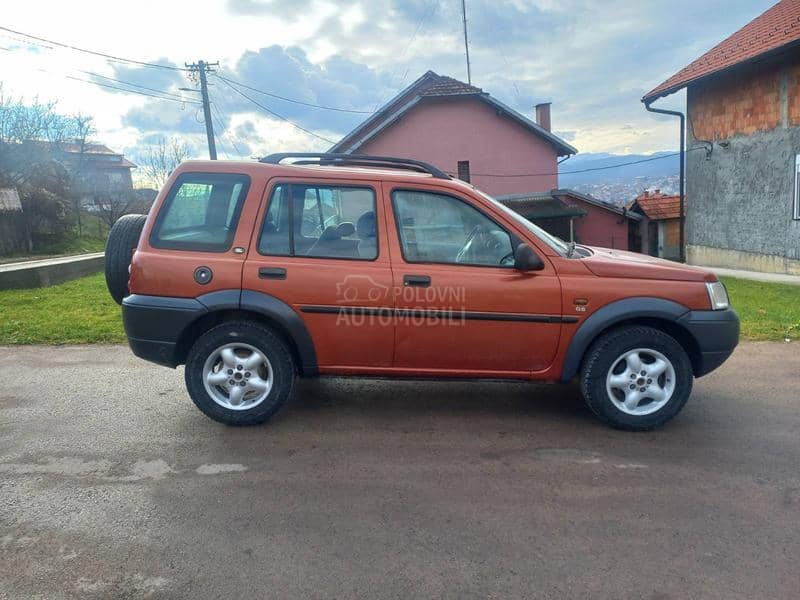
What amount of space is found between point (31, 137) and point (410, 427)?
40.1m

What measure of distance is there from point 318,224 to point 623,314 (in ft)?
7.24

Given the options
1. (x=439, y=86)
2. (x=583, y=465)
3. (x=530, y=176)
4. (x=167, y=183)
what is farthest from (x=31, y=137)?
(x=583, y=465)

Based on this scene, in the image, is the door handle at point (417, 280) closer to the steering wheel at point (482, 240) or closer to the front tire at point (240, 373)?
the steering wheel at point (482, 240)

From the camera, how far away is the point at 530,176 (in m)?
26.5

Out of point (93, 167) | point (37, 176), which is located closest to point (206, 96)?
point (37, 176)

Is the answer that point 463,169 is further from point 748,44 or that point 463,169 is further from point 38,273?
point 38,273

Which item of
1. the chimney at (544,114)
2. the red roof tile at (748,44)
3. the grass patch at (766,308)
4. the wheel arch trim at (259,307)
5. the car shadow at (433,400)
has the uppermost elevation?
the chimney at (544,114)

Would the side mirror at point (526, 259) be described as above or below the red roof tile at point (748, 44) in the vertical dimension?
below

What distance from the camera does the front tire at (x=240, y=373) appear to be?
397 cm

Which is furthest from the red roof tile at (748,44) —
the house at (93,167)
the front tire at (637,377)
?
the house at (93,167)

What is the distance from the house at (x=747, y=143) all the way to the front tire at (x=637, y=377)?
39.2 ft

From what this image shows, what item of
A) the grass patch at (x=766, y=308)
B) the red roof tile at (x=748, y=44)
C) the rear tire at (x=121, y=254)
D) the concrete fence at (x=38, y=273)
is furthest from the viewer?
the red roof tile at (x=748, y=44)

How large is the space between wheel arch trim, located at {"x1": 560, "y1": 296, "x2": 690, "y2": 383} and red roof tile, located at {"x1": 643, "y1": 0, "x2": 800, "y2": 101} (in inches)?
461

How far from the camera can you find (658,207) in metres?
29.6
